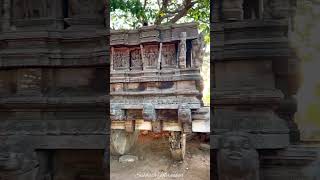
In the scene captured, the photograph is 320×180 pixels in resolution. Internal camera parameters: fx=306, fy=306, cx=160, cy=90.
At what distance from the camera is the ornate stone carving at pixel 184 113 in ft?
20.6

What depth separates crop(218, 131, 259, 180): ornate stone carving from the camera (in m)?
2.25

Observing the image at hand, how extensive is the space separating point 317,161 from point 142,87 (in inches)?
197

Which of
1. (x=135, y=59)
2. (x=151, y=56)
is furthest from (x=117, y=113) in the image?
(x=151, y=56)

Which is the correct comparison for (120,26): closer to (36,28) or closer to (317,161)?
(36,28)

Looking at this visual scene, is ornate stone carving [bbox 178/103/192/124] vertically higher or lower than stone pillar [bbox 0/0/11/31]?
lower

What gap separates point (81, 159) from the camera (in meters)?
2.66

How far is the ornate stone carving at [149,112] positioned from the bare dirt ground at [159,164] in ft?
4.44

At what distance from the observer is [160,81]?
6824 millimetres

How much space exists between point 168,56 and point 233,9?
178 inches

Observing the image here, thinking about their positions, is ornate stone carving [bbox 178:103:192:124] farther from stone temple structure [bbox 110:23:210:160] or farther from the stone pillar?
the stone pillar

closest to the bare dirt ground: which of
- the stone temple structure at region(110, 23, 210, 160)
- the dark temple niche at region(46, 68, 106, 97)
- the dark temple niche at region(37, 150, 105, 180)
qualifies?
the stone temple structure at region(110, 23, 210, 160)

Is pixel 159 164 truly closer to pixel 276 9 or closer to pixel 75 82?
pixel 75 82

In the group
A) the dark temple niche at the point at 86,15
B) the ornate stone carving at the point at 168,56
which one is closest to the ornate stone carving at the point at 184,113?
the ornate stone carving at the point at 168,56

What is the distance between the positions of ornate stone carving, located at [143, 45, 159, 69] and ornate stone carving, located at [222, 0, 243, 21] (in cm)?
452
